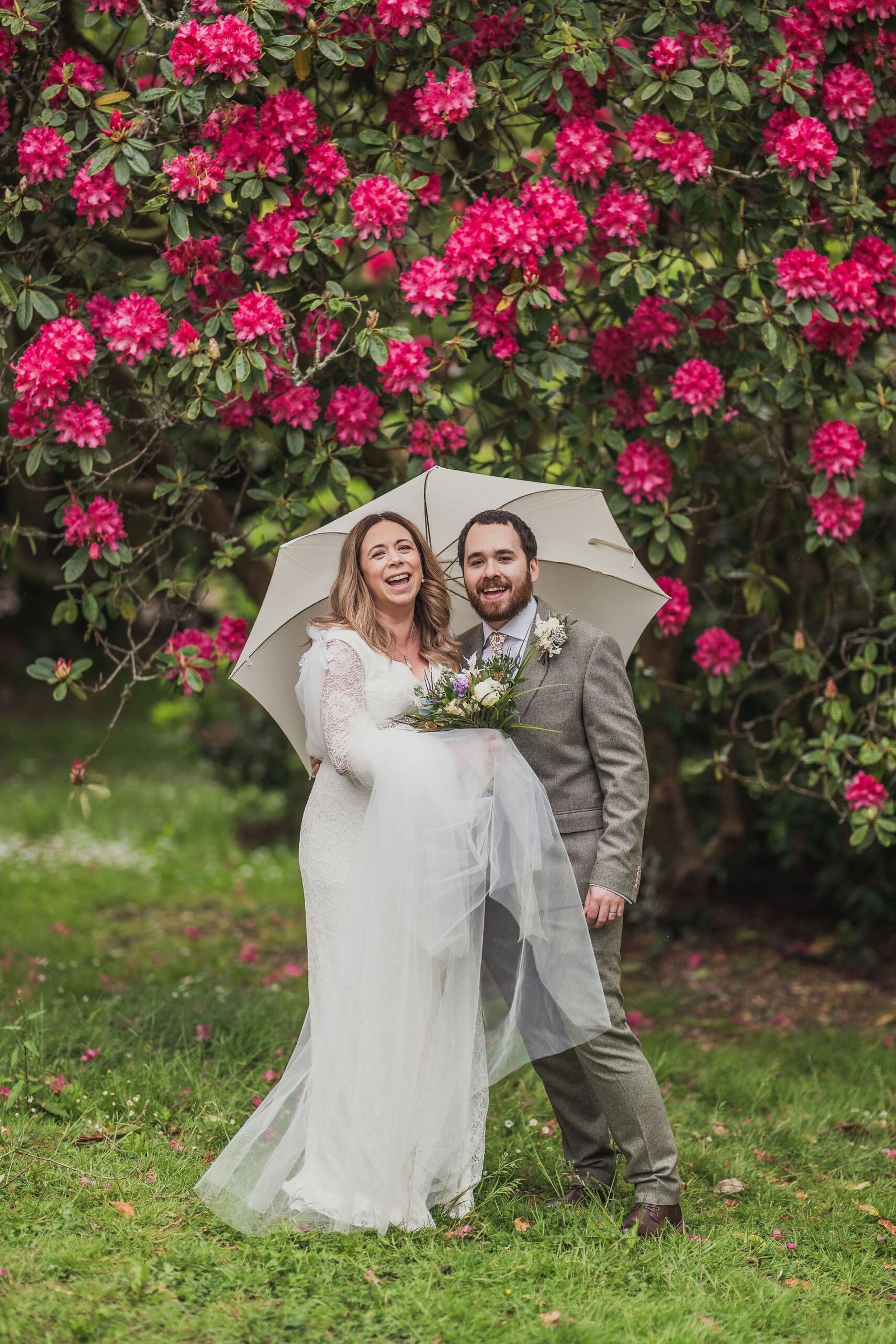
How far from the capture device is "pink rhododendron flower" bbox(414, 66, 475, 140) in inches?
156

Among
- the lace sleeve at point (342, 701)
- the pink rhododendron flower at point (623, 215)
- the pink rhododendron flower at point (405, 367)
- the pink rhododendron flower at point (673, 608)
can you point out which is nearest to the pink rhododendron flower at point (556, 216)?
the pink rhododendron flower at point (623, 215)

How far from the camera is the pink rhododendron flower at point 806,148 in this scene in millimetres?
3922

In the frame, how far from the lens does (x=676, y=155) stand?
4004 mm

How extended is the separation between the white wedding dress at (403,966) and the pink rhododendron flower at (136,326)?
3.91 feet

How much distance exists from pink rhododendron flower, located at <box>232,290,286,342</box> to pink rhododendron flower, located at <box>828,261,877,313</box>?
1.74 m

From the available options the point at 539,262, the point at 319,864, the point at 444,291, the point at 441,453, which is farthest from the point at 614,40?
the point at 319,864

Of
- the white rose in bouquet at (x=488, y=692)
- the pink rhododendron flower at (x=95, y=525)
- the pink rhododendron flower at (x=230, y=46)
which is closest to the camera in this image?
the white rose in bouquet at (x=488, y=692)

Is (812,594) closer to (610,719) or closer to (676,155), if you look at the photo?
(676,155)

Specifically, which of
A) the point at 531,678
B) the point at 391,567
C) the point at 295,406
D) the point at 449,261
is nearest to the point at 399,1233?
the point at 531,678

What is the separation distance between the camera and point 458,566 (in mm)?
3814

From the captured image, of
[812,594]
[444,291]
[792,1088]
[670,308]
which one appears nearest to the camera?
[444,291]

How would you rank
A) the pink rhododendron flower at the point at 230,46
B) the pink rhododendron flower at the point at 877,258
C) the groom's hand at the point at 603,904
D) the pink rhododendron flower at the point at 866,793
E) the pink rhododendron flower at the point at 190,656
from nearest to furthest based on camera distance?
the groom's hand at the point at 603,904 → the pink rhododendron flower at the point at 230,46 → the pink rhododendron flower at the point at 877,258 → the pink rhododendron flower at the point at 190,656 → the pink rhododendron flower at the point at 866,793

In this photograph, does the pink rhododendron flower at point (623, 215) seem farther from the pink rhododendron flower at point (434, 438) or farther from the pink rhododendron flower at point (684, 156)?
the pink rhododendron flower at point (434, 438)

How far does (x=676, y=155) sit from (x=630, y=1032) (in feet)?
8.71
